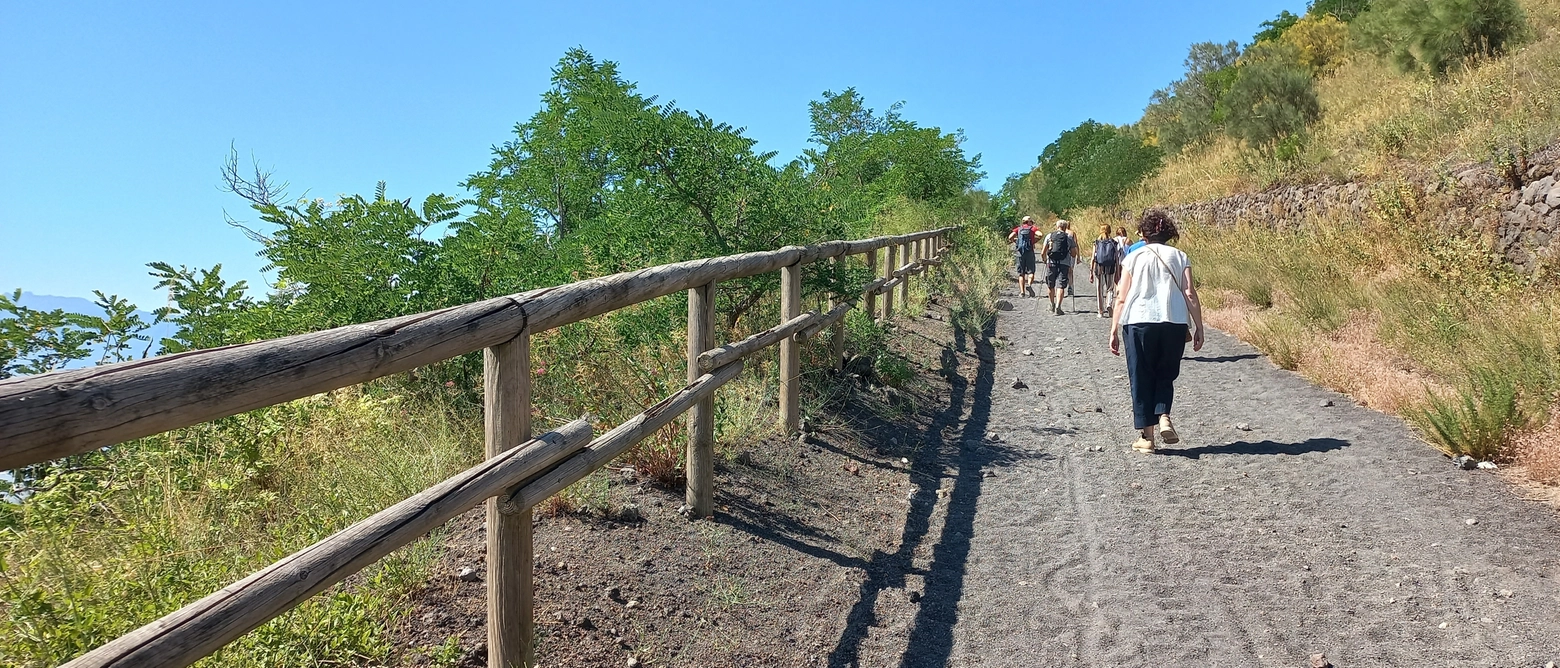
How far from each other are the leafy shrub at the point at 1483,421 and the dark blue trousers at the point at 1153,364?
1.64 meters

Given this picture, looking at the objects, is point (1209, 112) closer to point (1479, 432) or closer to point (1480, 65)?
point (1480, 65)

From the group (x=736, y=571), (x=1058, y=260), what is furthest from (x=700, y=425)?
(x=1058, y=260)

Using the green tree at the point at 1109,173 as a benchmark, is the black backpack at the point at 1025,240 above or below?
below

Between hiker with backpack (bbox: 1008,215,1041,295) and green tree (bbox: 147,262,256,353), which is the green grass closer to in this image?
green tree (bbox: 147,262,256,353)

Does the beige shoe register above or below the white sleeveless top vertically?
below

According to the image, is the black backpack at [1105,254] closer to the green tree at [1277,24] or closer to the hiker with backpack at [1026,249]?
the hiker with backpack at [1026,249]

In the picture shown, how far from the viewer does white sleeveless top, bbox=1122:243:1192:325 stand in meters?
6.60

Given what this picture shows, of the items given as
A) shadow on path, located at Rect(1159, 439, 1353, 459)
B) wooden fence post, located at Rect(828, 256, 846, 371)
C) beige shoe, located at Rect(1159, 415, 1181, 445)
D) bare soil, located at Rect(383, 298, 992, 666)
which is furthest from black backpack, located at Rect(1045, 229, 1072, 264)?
bare soil, located at Rect(383, 298, 992, 666)

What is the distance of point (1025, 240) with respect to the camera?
17000mm

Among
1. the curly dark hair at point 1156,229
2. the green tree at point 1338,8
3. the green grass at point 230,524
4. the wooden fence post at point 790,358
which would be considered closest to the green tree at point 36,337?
the green grass at point 230,524

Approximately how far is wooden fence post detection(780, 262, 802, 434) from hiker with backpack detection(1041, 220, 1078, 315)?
9.49m

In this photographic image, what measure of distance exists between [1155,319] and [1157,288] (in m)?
0.23

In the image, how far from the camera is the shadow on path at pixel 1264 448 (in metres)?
6.61

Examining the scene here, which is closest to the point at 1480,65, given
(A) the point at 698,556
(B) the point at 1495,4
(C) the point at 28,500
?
(B) the point at 1495,4
